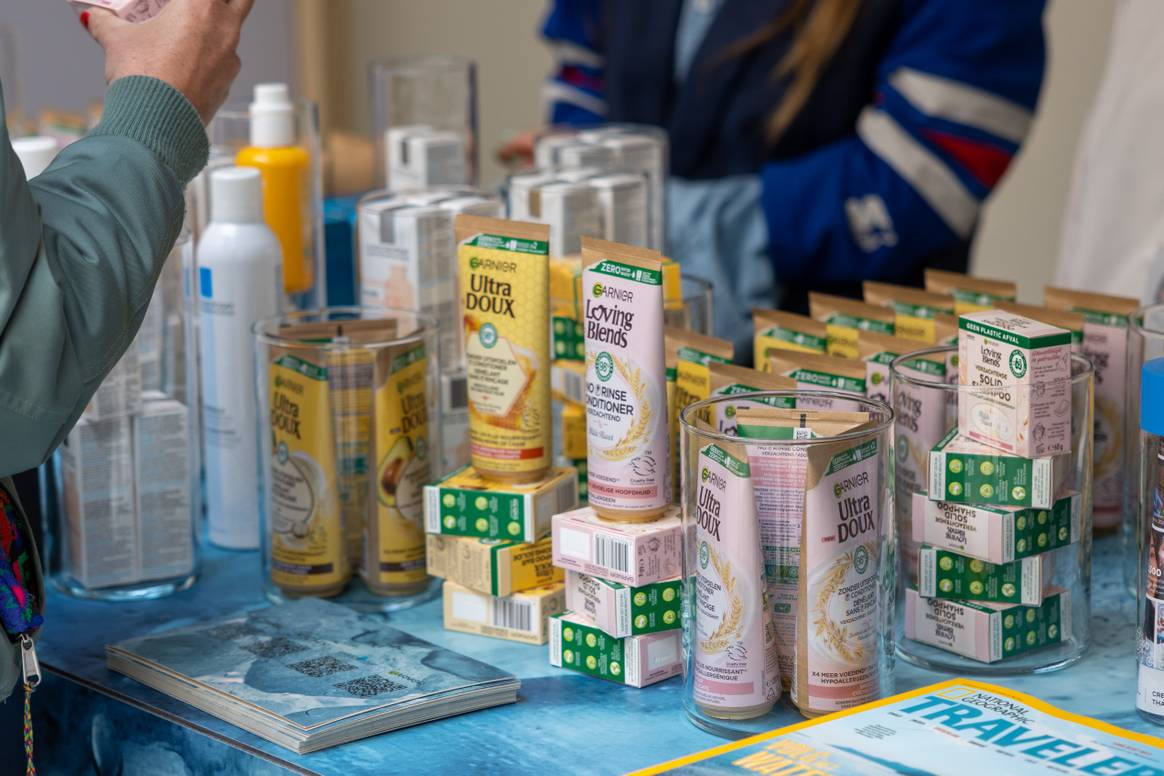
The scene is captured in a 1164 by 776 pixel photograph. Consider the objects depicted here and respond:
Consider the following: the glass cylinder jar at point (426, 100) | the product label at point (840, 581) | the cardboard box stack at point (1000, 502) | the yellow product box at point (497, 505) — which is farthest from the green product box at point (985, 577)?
the glass cylinder jar at point (426, 100)

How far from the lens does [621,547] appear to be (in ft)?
2.89

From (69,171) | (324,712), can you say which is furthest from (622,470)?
(69,171)

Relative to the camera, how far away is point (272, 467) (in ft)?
3.48

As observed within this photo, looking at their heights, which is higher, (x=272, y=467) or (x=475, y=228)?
(x=475, y=228)

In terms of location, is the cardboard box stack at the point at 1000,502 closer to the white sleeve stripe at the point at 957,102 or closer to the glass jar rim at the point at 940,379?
the glass jar rim at the point at 940,379

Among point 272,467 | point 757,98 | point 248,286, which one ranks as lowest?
point 272,467

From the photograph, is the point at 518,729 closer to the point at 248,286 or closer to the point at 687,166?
the point at 248,286

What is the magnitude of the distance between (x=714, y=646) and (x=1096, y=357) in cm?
46

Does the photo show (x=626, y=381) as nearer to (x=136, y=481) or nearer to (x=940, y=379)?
(x=940, y=379)

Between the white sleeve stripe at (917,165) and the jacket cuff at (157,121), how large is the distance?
4.45ft

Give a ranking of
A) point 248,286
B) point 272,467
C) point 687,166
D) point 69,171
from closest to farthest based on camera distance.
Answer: point 69,171, point 272,467, point 248,286, point 687,166

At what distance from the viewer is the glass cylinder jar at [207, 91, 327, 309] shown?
1.34 meters

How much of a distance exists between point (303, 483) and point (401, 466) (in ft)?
0.22

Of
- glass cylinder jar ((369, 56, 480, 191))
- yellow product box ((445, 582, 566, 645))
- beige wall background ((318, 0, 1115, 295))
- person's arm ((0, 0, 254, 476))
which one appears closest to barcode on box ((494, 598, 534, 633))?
yellow product box ((445, 582, 566, 645))
